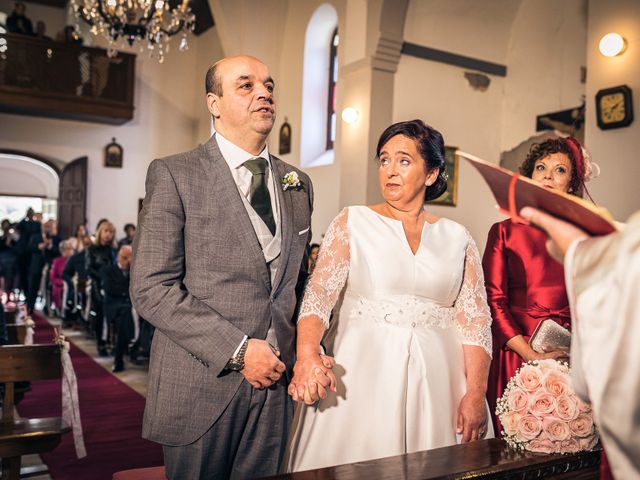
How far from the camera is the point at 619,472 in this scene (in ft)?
2.77

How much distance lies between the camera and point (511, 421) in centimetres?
169

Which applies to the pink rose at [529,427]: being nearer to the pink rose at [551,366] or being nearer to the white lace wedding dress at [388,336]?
the pink rose at [551,366]

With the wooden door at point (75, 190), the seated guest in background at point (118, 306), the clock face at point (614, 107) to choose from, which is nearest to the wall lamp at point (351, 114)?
the clock face at point (614, 107)

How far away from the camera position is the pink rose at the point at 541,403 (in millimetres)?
1619

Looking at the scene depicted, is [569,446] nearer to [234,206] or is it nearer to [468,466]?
[468,466]

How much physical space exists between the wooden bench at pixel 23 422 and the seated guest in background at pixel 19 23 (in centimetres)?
1110

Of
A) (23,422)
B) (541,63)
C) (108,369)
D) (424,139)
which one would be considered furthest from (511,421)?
(541,63)

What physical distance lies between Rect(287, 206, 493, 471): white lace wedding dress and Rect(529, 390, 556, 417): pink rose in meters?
0.47

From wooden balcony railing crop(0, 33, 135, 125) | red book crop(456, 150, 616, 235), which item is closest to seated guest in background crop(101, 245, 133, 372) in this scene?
red book crop(456, 150, 616, 235)

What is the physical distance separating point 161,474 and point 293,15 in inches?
363

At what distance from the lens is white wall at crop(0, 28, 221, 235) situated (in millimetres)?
13227

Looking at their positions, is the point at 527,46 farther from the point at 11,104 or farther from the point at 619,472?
the point at 11,104

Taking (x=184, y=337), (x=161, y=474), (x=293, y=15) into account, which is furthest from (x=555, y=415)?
(x=293, y=15)

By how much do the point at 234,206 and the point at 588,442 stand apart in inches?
47.1
